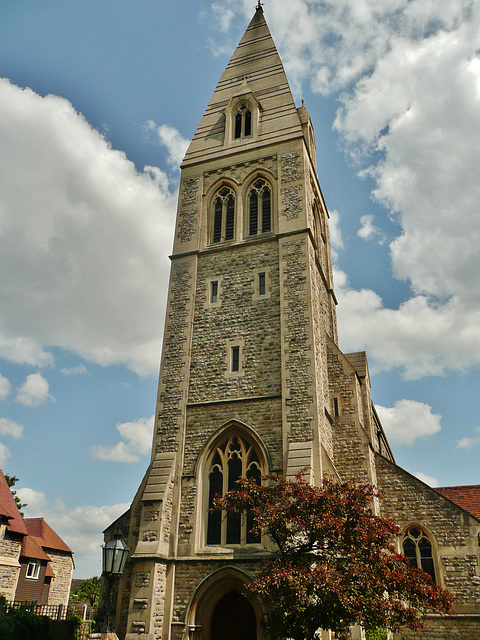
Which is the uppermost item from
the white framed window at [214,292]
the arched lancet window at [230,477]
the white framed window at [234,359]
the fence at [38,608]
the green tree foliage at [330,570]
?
the white framed window at [214,292]

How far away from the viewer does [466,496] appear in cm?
2295

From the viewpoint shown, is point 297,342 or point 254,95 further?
point 254,95

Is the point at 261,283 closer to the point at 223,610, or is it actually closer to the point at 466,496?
the point at 223,610

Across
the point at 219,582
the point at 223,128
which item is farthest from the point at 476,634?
the point at 223,128

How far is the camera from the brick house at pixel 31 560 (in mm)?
25547

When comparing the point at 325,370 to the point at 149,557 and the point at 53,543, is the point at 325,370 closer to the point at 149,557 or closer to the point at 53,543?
the point at 149,557

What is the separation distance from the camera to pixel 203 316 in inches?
818

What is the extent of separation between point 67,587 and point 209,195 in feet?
91.6

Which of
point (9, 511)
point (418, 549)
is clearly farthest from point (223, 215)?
point (9, 511)

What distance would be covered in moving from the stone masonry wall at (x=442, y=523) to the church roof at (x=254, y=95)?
50.0 ft

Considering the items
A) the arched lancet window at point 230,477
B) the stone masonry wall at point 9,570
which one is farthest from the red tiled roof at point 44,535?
the arched lancet window at point 230,477

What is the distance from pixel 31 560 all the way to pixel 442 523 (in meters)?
23.2

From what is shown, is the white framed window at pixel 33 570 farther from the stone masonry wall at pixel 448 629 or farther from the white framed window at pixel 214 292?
the stone masonry wall at pixel 448 629

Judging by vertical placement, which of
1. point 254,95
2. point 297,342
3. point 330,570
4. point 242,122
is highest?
point 254,95
